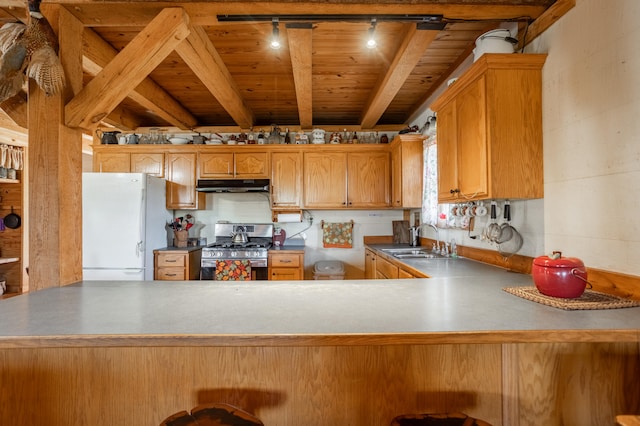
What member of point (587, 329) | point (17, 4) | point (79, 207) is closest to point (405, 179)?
point (587, 329)

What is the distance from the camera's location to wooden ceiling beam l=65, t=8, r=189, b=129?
1.70 metres

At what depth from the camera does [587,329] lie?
0.97 m

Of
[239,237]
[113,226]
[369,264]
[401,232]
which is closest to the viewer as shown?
[113,226]

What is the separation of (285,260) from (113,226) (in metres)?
1.83

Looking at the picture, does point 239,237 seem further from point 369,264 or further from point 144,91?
point 144,91

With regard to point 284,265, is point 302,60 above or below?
above

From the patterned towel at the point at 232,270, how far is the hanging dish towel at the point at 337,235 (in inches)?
44.1

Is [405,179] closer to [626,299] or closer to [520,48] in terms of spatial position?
[520,48]

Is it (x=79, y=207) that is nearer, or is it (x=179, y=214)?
(x=79, y=207)

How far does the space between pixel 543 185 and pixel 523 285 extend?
23.7 inches

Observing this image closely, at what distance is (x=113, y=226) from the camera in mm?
3242

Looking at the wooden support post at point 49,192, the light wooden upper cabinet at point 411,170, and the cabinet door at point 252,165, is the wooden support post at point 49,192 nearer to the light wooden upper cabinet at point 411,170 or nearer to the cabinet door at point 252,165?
the cabinet door at point 252,165

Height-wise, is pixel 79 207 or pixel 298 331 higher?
pixel 79 207

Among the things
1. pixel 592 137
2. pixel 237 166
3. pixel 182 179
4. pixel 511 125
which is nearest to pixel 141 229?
pixel 182 179
